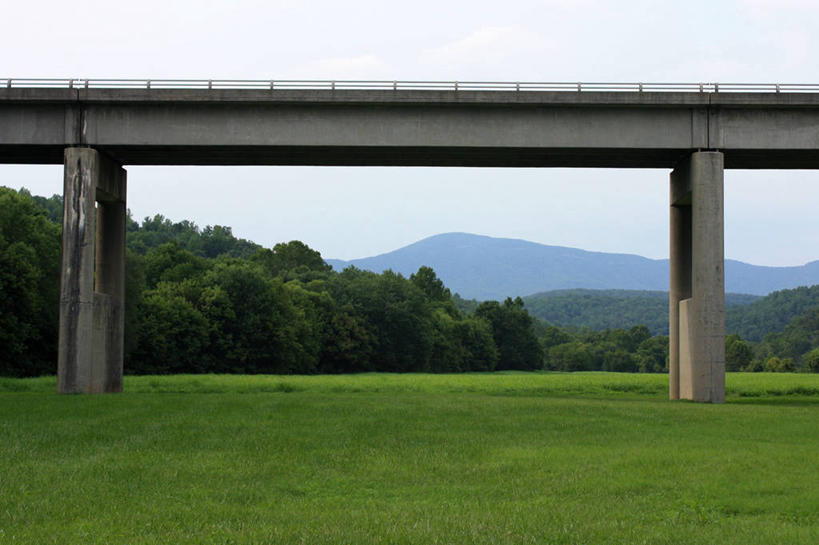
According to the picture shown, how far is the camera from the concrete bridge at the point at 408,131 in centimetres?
3903

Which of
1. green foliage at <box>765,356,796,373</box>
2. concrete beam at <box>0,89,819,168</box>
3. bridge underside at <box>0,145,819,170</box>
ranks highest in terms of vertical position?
concrete beam at <box>0,89,819,168</box>

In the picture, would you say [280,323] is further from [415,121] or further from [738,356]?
[738,356]

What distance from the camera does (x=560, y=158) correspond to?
42938 mm

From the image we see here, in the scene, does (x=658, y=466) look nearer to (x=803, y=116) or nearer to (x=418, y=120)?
(x=418, y=120)

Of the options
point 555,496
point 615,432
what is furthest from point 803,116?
point 555,496

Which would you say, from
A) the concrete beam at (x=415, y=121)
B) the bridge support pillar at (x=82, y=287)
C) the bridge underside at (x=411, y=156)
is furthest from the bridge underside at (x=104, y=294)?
the bridge underside at (x=411, y=156)

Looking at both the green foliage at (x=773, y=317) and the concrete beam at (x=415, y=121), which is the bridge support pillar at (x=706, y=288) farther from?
the green foliage at (x=773, y=317)

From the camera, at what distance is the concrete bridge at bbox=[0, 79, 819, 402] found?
39.0m

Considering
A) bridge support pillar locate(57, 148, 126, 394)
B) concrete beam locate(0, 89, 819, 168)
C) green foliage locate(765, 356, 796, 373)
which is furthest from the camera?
green foliage locate(765, 356, 796, 373)

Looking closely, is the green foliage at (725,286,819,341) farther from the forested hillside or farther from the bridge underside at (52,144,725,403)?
the bridge underside at (52,144,725,403)

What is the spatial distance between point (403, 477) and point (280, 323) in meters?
76.8

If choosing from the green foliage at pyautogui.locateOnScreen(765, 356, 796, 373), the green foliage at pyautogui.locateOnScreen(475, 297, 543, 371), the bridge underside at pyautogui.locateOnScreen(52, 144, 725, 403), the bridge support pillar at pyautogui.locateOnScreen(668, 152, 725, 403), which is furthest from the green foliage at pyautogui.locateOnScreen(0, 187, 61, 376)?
the green foliage at pyautogui.locateOnScreen(765, 356, 796, 373)

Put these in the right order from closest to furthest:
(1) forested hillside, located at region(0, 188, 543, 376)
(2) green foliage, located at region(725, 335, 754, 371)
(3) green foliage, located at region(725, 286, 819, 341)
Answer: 1. (1) forested hillside, located at region(0, 188, 543, 376)
2. (2) green foliage, located at region(725, 335, 754, 371)
3. (3) green foliage, located at region(725, 286, 819, 341)

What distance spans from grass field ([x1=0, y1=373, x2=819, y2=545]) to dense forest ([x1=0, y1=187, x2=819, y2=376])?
3996cm
